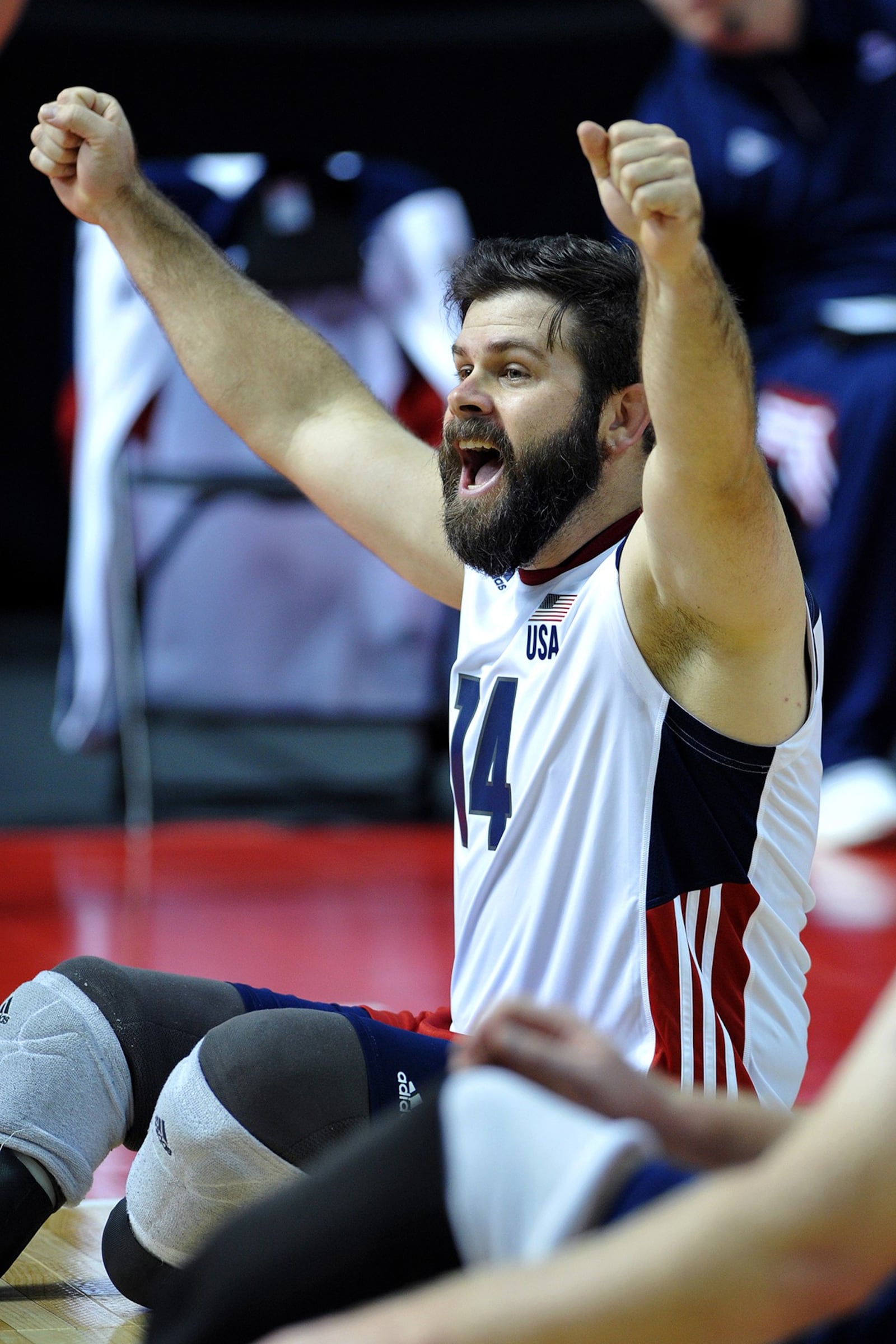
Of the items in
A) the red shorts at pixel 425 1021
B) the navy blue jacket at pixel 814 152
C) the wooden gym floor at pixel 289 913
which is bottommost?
the wooden gym floor at pixel 289 913

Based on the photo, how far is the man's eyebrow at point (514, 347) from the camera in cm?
217

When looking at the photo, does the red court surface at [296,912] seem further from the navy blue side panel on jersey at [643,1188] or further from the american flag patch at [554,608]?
the navy blue side panel on jersey at [643,1188]

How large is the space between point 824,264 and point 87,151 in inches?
158

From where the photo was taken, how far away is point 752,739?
75.6 inches

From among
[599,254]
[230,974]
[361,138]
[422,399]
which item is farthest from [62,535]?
[599,254]

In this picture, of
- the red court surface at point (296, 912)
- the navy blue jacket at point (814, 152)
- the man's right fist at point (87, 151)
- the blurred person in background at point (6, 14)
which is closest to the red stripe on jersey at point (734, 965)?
the red court surface at point (296, 912)

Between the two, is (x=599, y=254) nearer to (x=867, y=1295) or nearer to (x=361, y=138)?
(x=867, y=1295)

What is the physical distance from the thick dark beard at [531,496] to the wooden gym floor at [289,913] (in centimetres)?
99

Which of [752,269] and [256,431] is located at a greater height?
[752,269]

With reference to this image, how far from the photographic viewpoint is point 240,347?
2619 millimetres

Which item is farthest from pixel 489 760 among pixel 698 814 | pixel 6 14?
pixel 6 14

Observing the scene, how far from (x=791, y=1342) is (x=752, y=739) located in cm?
87

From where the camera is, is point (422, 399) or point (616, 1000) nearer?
point (616, 1000)

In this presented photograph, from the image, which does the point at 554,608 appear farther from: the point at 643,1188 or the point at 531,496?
the point at 643,1188
